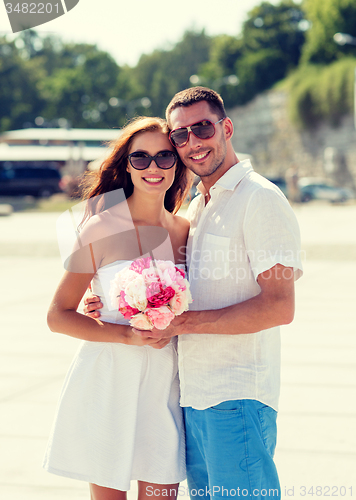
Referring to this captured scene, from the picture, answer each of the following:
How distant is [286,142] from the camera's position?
41281mm

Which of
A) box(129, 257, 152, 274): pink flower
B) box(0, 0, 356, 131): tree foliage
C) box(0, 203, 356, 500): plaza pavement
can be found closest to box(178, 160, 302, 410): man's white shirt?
box(129, 257, 152, 274): pink flower

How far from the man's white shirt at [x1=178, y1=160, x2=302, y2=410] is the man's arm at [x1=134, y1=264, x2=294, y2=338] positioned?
Answer: 2.1 inches

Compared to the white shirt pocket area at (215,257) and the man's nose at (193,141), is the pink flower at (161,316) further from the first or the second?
the man's nose at (193,141)

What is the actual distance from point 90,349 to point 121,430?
355 mm

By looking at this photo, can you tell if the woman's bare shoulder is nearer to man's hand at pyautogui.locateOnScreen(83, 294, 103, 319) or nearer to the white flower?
man's hand at pyautogui.locateOnScreen(83, 294, 103, 319)

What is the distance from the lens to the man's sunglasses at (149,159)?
2.57 m

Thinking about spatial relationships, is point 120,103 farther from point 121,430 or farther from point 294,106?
point 121,430

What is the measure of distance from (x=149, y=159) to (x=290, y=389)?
2752 millimetres

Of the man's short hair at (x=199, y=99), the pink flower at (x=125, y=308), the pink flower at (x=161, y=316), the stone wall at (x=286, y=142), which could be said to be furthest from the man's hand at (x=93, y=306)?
the stone wall at (x=286, y=142)

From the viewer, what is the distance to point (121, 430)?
2.43 m

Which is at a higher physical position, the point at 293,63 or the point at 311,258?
the point at 293,63

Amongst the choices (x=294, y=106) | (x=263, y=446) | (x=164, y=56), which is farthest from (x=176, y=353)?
(x=164, y=56)

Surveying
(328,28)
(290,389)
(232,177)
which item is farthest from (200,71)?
(232,177)

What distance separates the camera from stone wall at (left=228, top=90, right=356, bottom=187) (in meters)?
37.5
